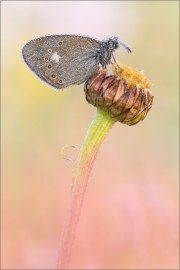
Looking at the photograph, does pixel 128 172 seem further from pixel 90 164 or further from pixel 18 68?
pixel 90 164

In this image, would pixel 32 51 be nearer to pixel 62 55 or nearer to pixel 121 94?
pixel 62 55

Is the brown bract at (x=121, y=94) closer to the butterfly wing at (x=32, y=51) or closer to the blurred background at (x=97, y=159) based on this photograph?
the butterfly wing at (x=32, y=51)

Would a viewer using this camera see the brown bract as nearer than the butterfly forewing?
Yes

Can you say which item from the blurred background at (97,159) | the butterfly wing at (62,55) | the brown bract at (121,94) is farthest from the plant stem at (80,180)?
the blurred background at (97,159)

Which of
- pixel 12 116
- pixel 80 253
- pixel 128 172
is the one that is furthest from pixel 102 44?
pixel 12 116

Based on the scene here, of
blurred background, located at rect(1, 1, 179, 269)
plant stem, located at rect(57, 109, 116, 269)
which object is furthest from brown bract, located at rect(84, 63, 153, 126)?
blurred background, located at rect(1, 1, 179, 269)

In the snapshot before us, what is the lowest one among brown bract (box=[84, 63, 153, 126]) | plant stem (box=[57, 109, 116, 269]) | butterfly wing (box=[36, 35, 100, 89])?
plant stem (box=[57, 109, 116, 269])

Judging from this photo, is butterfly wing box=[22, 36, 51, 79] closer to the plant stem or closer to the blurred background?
the plant stem
